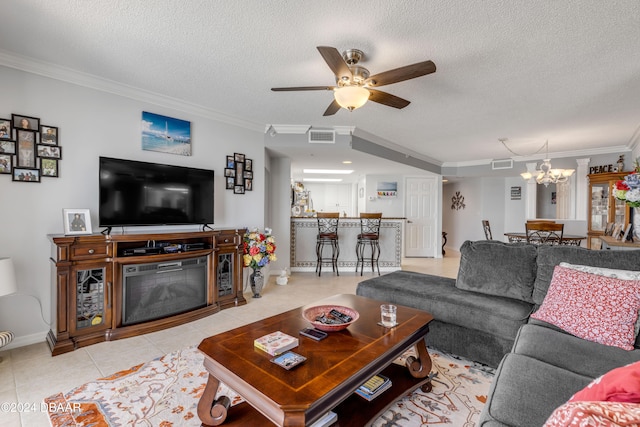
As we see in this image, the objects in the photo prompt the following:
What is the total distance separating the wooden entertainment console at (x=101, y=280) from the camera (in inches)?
95.3

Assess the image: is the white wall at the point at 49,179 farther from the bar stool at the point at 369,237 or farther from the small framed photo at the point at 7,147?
the bar stool at the point at 369,237

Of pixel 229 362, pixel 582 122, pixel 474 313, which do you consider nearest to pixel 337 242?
pixel 474 313

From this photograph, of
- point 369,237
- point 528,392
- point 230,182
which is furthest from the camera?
point 369,237

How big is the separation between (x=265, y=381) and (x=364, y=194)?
24.1 feet

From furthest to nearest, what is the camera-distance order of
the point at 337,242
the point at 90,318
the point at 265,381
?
the point at 337,242 < the point at 90,318 < the point at 265,381

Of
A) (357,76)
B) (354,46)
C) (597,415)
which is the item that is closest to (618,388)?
(597,415)

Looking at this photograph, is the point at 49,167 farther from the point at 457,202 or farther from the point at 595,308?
the point at 457,202

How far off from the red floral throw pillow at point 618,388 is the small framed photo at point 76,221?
3.37 meters

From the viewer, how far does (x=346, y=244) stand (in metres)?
5.88

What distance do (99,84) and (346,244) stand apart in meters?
4.41

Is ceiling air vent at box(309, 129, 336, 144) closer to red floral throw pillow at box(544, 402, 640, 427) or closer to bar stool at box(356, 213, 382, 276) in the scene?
bar stool at box(356, 213, 382, 276)

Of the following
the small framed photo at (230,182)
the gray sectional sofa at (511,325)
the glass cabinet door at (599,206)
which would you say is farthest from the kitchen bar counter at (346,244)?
the glass cabinet door at (599,206)

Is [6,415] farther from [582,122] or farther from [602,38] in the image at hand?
[582,122]

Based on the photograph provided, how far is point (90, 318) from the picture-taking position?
259 cm
